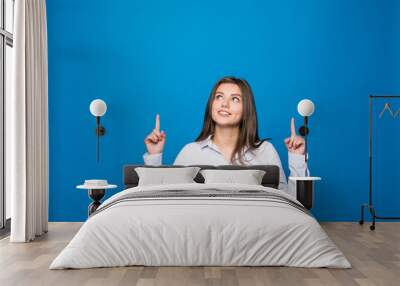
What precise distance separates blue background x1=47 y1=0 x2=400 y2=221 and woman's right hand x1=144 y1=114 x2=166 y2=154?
84mm

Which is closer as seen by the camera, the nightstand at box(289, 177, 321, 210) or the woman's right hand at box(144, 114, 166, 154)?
the nightstand at box(289, 177, 321, 210)

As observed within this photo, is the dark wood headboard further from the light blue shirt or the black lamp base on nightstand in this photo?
the black lamp base on nightstand

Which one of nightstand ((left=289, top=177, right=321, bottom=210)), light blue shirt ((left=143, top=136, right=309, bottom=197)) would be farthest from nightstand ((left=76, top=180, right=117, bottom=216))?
nightstand ((left=289, top=177, right=321, bottom=210))

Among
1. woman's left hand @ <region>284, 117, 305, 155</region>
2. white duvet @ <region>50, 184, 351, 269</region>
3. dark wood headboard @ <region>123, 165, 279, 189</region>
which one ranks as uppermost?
woman's left hand @ <region>284, 117, 305, 155</region>

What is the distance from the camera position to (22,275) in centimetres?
405

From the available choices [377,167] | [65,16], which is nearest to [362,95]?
[377,167]

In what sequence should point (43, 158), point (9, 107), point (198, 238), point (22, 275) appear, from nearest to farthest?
point (22, 275) < point (198, 238) < point (43, 158) < point (9, 107)

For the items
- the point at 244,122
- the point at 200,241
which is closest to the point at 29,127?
the point at 200,241

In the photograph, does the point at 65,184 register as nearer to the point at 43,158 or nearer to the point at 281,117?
the point at 43,158

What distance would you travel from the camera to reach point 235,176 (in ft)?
20.3

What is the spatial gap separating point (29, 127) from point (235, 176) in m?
2.26

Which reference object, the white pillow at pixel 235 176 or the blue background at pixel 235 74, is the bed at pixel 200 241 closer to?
the white pillow at pixel 235 176

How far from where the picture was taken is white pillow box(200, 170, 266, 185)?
20.2 ft

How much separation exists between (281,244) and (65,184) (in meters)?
3.57
